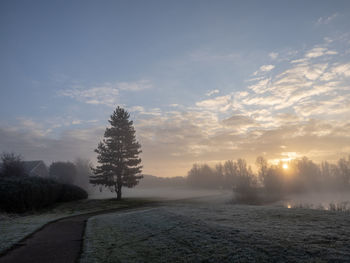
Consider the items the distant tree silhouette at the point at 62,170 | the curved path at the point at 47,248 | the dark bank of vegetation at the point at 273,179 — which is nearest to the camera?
the curved path at the point at 47,248

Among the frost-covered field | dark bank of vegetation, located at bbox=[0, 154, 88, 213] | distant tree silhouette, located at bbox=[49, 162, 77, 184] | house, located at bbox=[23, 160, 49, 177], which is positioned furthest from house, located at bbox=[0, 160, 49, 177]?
the frost-covered field

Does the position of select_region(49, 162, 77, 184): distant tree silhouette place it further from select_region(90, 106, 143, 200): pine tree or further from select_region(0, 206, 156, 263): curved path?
select_region(0, 206, 156, 263): curved path

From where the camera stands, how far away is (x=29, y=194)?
25047mm

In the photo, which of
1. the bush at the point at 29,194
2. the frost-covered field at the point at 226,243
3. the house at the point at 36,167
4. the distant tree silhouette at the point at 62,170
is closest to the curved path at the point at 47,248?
the frost-covered field at the point at 226,243

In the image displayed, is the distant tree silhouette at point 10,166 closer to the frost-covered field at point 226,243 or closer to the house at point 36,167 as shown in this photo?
the house at point 36,167

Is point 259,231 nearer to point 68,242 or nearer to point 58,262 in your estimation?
point 58,262

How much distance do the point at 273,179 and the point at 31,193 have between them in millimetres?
56764

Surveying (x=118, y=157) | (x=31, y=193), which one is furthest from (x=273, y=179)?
(x=31, y=193)

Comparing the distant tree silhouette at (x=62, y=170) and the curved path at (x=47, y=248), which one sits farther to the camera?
the distant tree silhouette at (x=62, y=170)

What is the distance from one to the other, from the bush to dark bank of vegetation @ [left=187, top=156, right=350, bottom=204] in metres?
29.0

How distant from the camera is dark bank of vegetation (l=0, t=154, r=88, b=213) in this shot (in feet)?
76.5

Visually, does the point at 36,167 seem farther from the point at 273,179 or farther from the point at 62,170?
the point at 273,179

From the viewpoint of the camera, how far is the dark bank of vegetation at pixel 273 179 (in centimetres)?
4253

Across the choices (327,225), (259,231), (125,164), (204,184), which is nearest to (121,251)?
(259,231)
